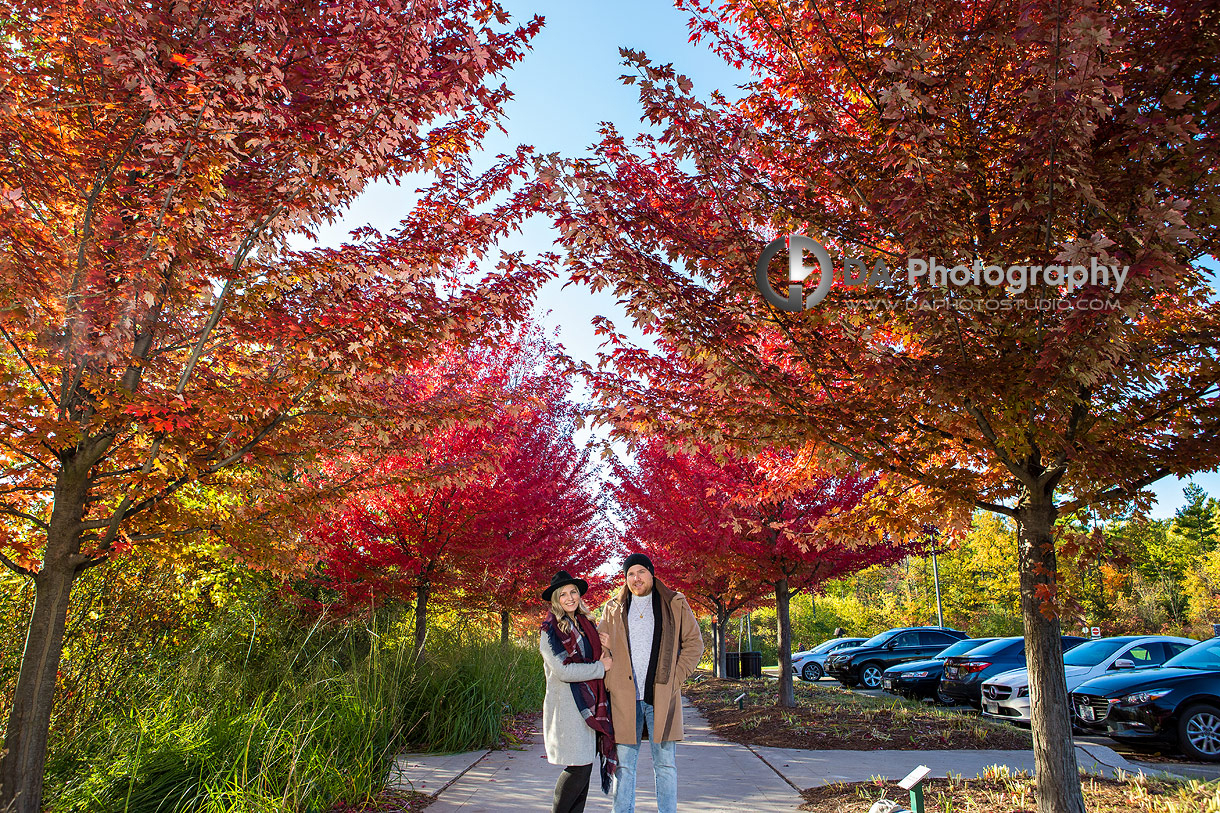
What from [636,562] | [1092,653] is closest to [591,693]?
[636,562]

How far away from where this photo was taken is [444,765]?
22.2 ft

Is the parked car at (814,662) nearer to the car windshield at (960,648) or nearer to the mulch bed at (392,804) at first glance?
the car windshield at (960,648)

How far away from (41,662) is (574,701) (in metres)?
3.22

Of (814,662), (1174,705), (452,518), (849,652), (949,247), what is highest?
(949,247)

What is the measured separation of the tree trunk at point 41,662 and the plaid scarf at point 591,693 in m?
3.02

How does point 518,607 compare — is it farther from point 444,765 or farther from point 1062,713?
point 1062,713

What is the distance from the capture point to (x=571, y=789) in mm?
4211

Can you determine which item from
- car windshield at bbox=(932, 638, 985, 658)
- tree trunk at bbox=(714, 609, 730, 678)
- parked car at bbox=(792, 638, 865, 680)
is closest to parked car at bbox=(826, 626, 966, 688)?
car windshield at bbox=(932, 638, 985, 658)

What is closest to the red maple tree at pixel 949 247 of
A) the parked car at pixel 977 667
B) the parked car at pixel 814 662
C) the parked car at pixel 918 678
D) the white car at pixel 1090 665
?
the white car at pixel 1090 665

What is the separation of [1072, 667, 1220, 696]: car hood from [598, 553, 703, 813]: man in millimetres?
7008

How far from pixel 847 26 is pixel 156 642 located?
8130 mm

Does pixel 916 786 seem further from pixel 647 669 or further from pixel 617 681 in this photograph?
pixel 617 681

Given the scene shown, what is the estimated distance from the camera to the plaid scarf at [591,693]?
4.31m

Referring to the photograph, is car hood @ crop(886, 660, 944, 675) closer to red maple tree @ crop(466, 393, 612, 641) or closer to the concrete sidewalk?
red maple tree @ crop(466, 393, 612, 641)
